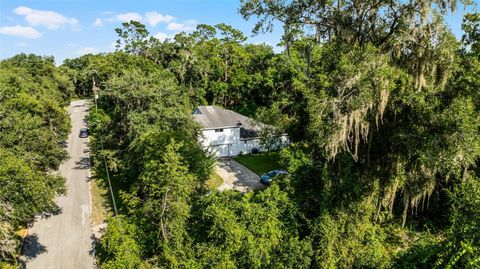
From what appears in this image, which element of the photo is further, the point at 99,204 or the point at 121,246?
the point at 99,204


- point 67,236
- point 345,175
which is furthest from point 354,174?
point 67,236

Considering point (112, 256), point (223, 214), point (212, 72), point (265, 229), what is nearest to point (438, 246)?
point (265, 229)

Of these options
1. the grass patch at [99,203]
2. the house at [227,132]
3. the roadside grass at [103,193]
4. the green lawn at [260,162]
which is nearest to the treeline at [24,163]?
the grass patch at [99,203]

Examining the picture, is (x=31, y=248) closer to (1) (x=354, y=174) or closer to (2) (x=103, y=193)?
(2) (x=103, y=193)

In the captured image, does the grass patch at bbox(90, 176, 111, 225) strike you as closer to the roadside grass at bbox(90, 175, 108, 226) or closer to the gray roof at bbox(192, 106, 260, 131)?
the roadside grass at bbox(90, 175, 108, 226)

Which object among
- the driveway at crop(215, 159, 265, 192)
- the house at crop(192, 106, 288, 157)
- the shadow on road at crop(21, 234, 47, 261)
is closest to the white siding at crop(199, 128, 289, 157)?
the house at crop(192, 106, 288, 157)

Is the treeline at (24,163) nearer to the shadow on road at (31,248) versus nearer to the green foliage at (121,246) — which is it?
the shadow on road at (31,248)
